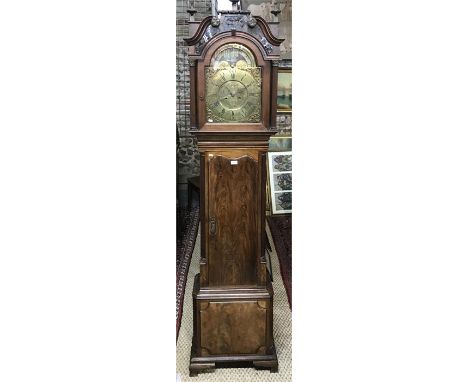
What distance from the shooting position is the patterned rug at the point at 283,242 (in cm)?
299

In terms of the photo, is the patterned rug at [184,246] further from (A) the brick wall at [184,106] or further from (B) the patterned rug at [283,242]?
(B) the patterned rug at [283,242]

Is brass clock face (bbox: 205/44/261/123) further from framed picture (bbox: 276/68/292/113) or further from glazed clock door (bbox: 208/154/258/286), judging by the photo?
framed picture (bbox: 276/68/292/113)

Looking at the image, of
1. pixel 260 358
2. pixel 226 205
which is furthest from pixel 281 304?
pixel 226 205

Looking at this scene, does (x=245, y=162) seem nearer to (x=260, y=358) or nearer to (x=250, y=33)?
(x=250, y=33)

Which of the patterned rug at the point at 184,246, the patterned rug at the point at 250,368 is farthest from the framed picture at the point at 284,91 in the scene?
the patterned rug at the point at 250,368

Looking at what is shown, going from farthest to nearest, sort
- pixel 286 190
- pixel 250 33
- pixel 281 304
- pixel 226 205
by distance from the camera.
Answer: pixel 286 190
pixel 281 304
pixel 226 205
pixel 250 33

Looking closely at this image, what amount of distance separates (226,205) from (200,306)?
1.39 ft

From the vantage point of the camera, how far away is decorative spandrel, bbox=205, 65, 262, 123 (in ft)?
5.89

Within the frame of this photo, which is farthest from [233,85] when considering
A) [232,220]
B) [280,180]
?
[280,180]

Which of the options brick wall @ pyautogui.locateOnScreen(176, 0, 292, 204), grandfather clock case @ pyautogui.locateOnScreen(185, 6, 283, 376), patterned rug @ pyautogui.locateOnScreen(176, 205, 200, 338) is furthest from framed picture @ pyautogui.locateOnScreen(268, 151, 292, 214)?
grandfather clock case @ pyautogui.locateOnScreen(185, 6, 283, 376)

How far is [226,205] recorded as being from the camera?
191 centimetres

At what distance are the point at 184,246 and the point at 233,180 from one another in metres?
1.75

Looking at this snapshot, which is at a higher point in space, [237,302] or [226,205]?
[226,205]

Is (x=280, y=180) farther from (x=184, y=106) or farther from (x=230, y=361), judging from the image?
(x=230, y=361)
